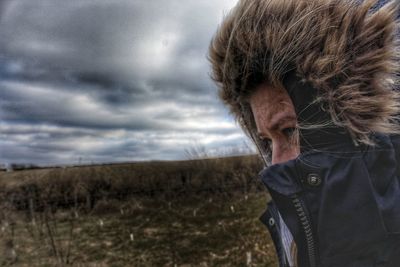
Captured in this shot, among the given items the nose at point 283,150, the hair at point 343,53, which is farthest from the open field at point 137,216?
the hair at point 343,53

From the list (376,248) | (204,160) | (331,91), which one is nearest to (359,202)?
(376,248)

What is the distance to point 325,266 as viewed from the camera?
0.66 m

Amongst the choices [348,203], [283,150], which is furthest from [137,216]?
[348,203]

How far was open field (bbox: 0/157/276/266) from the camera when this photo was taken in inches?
298

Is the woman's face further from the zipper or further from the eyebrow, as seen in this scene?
the zipper

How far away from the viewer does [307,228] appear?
687mm

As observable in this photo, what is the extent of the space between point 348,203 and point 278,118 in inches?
11.9

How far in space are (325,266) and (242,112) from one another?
605 millimetres

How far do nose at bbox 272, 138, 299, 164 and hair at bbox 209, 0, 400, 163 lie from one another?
0.19m

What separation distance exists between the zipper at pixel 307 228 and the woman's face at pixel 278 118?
0.51ft

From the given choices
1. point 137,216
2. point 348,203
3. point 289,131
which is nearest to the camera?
point 348,203

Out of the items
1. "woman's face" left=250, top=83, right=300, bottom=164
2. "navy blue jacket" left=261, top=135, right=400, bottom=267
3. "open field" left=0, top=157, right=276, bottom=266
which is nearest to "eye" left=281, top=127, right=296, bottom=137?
"woman's face" left=250, top=83, right=300, bottom=164

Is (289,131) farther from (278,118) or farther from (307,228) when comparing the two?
(307,228)

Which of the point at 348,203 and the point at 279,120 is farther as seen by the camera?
the point at 279,120
